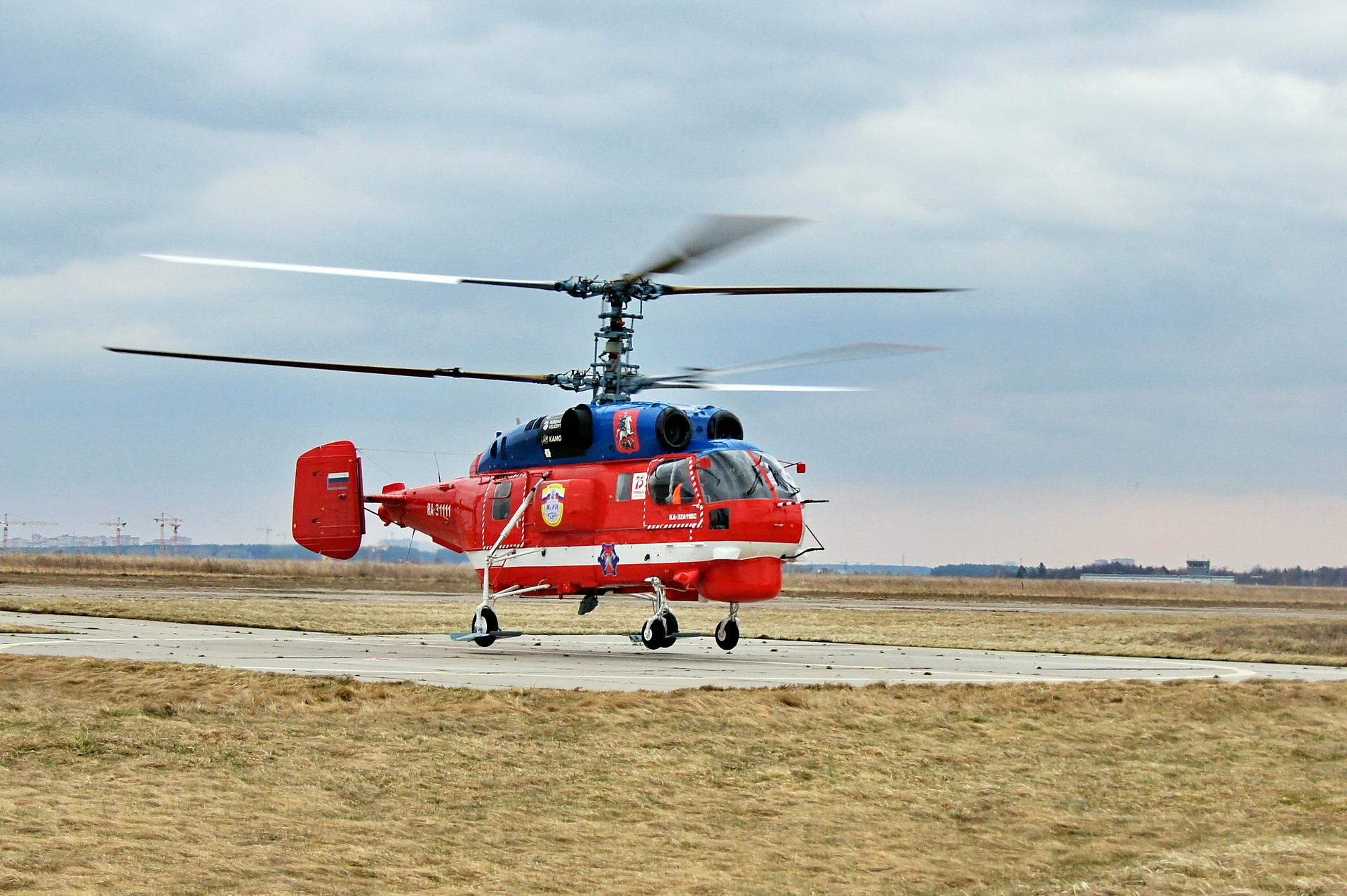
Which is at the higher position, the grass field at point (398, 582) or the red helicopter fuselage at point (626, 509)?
the red helicopter fuselage at point (626, 509)

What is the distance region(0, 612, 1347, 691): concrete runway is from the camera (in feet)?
57.7

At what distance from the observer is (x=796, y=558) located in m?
23.6

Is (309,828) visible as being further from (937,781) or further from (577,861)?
(937,781)

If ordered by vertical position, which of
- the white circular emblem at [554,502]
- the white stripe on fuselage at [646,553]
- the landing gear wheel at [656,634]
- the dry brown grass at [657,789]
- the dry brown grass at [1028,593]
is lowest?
the dry brown grass at [1028,593]

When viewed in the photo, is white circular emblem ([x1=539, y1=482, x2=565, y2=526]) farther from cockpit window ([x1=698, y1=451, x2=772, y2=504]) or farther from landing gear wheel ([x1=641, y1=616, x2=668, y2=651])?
cockpit window ([x1=698, y1=451, x2=772, y2=504])

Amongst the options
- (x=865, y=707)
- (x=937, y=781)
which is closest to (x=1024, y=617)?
(x=865, y=707)

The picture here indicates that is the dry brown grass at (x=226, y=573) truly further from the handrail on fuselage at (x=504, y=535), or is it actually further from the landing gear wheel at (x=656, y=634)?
the landing gear wheel at (x=656, y=634)

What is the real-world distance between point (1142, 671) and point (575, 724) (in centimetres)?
1053

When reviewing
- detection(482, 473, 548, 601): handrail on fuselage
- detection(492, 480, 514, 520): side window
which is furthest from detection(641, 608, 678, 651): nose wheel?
detection(492, 480, 514, 520): side window

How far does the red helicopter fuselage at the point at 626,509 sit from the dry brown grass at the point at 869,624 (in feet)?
13.6

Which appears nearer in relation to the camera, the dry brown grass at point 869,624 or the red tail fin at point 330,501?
the dry brown grass at point 869,624

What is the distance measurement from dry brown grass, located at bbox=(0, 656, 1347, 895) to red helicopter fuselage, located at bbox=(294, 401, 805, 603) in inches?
293

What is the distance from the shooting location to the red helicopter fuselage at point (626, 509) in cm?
2284

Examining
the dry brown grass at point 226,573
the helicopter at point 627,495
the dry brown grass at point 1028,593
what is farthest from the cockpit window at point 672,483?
the dry brown grass at point 1028,593
